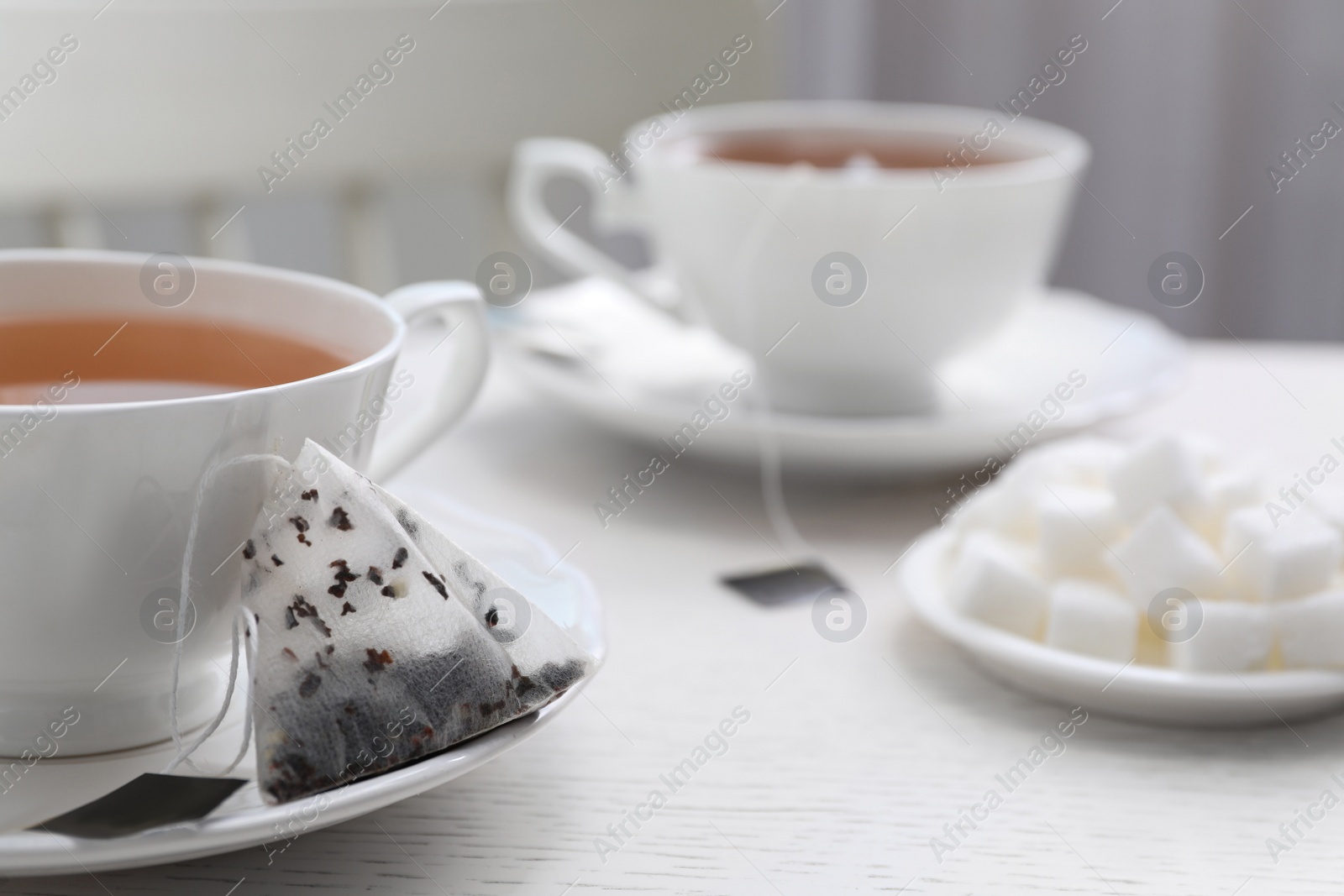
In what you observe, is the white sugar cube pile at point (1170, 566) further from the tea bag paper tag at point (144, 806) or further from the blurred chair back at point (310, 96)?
the blurred chair back at point (310, 96)

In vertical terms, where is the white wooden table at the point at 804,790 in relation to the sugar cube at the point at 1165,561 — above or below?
below

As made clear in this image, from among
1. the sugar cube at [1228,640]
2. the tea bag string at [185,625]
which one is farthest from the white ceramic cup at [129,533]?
the sugar cube at [1228,640]

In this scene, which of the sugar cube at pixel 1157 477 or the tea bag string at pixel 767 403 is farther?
the tea bag string at pixel 767 403

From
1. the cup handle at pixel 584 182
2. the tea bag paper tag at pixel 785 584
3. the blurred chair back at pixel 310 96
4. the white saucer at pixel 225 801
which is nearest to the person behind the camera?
the white saucer at pixel 225 801

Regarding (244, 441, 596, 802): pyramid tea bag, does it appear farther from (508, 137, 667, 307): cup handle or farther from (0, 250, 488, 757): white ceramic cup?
(508, 137, 667, 307): cup handle

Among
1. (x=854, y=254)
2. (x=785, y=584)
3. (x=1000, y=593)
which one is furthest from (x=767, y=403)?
(x=1000, y=593)

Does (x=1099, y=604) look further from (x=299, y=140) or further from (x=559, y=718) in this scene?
(x=299, y=140)
